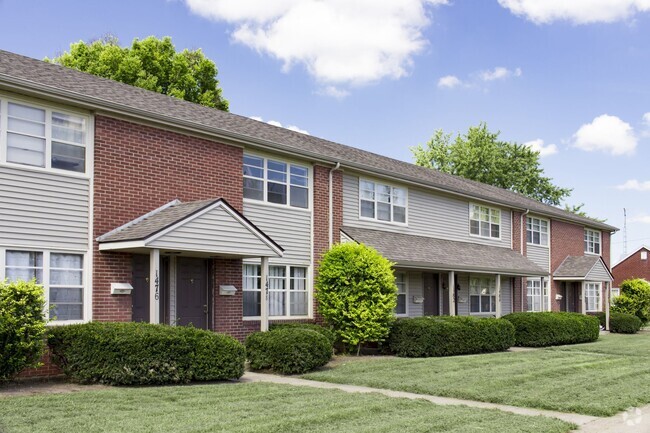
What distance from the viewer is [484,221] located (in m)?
27.9

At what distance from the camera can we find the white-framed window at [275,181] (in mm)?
17719

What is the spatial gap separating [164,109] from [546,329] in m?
14.0

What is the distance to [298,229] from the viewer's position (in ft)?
62.2

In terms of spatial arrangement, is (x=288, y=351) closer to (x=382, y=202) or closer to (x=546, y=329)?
(x=382, y=202)

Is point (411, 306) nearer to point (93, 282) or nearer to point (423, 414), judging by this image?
point (93, 282)

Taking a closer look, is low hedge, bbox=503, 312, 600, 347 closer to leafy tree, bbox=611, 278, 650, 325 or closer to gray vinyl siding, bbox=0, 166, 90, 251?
leafy tree, bbox=611, 278, 650, 325

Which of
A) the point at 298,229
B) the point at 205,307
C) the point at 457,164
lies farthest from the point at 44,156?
the point at 457,164

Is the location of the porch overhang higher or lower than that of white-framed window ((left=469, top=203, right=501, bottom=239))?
lower

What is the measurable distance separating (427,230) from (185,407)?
1580 cm

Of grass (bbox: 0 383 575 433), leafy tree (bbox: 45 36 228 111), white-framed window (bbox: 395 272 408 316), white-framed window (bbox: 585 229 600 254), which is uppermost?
leafy tree (bbox: 45 36 228 111)

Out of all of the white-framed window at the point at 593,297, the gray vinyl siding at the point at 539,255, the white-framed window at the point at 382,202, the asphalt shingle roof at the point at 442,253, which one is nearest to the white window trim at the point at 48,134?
the asphalt shingle roof at the point at 442,253

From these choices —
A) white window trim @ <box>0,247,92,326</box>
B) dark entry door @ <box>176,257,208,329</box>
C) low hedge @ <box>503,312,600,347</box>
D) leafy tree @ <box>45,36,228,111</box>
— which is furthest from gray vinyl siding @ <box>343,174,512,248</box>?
leafy tree @ <box>45,36,228,111</box>

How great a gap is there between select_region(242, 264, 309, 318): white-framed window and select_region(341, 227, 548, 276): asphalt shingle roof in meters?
2.17

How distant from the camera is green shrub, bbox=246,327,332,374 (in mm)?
14070
